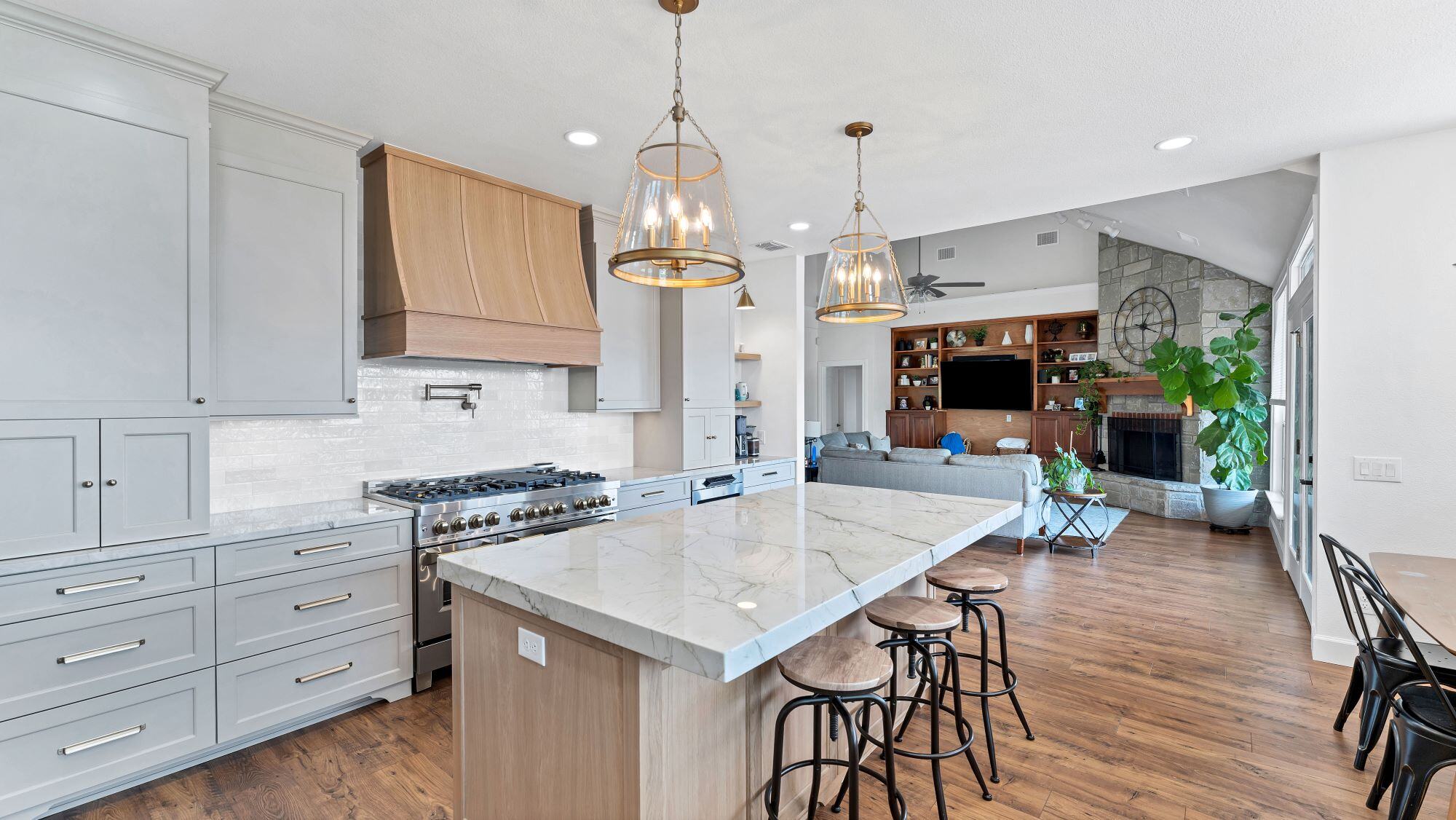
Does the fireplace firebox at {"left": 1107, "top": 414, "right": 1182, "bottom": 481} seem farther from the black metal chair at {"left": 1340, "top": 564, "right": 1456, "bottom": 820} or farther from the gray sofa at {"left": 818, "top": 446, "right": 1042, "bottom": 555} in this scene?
the black metal chair at {"left": 1340, "top": 564, "right": 1456, "bottom": 820}

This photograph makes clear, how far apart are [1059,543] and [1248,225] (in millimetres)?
2952

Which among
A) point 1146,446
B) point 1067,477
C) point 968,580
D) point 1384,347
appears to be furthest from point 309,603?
point 1146,446

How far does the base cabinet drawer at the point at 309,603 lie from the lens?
2.43 metres

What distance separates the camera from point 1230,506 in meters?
6.29

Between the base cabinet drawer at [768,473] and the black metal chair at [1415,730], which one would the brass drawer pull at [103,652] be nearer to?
the base cabinet drawer at [768,473]

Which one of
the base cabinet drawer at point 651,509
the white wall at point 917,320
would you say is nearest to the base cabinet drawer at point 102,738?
the base cabinet drawer at point 651,509

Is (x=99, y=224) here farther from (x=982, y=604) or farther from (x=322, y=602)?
(x=982, y=604)

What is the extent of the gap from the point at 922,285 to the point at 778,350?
143 inches

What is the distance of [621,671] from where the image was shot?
1.41 meters

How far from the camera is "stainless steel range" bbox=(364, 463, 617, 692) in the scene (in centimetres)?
295

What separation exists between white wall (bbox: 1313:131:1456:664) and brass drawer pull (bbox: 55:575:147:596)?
512cm

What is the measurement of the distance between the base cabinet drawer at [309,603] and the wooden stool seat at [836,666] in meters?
1.94

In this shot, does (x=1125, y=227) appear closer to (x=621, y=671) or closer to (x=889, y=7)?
(x=889, y=7)

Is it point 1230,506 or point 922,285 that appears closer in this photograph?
point 1230,506
